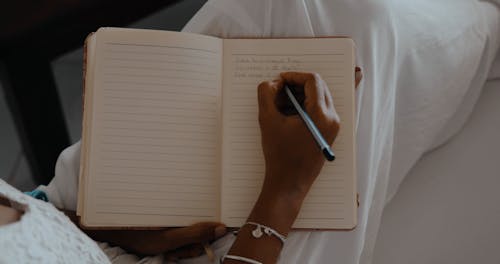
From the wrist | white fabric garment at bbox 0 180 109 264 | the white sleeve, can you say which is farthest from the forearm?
the white sleeve

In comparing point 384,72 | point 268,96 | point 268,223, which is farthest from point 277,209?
point 384,72

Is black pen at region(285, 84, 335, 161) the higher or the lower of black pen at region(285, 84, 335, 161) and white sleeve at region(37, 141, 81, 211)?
the higher

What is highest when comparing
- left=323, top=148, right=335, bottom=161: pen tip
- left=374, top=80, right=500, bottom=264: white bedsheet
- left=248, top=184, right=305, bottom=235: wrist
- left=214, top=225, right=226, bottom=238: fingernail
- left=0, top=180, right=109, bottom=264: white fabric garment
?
left=323, top=148, right=335, bottom=161: pen tip

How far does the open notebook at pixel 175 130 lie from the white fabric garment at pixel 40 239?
0.45 feet

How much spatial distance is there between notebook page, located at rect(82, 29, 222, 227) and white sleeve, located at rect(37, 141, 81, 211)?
10cm

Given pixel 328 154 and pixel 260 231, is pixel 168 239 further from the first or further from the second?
pixel 328 154

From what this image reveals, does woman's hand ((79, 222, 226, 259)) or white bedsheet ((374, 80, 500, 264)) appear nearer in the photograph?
woman's hand ((79, 222, 226, 259))

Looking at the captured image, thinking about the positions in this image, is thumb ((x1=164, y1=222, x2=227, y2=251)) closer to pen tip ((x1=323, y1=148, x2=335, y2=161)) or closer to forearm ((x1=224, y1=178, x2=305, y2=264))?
forearm ((x1=224, y1=178, x2=305, y2=264))

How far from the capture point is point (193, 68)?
2.28ft

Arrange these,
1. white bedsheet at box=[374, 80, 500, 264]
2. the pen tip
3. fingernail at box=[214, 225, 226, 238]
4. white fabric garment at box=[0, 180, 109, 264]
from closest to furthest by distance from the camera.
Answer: white fabric garment at box=[0, 180, 109, 264]
the pen tip
fingernail at box=[214, 225, 226, 238]
white bedsheet at box=[374, 80, 500, 264]

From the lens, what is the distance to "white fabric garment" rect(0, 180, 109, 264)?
46cm

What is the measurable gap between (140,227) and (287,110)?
0.74ft

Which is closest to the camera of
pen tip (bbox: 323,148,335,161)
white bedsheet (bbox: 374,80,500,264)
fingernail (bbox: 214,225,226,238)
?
pen tip (bbox: 323,148,335,161)

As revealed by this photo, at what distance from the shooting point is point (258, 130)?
2.30 feet
